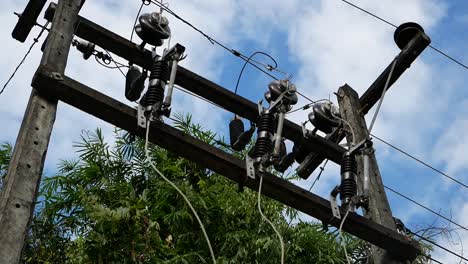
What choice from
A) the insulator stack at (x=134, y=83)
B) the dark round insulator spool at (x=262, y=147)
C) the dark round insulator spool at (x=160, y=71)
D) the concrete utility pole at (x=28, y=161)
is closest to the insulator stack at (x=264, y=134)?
the dark round insulator spool at (x=262, y=147)

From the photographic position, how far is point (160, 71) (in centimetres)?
480

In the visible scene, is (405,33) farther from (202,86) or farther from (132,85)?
(132,85)

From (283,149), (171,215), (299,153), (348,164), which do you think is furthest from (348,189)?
(171,215)

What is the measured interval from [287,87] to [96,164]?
5484 millimetres

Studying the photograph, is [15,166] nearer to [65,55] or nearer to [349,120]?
[65,55]

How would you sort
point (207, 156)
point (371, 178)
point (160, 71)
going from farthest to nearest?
point (371, 178)
point (160, 71)
point (207, 156)

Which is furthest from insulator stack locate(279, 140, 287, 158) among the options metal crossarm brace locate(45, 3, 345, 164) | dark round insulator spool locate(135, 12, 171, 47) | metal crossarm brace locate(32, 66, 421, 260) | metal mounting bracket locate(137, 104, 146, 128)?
metal mounting bracket locate(137, 104, 146, 128)

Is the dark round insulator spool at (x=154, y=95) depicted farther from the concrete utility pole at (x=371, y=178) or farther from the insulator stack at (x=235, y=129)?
the concrete utility pole at (x=371, y=178)

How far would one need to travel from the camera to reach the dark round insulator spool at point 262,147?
15.9 ft

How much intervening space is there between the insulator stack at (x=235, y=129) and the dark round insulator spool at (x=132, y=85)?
0.89 metres

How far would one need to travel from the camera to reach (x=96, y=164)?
34.0 feet

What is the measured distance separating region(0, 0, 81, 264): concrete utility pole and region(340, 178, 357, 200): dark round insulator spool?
2105mm

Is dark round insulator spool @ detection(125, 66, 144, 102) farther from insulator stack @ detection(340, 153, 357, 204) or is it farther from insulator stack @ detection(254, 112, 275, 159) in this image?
insulator stack @ detection(340, 153, 357, 204)

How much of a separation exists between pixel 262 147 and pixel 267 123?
29cm
